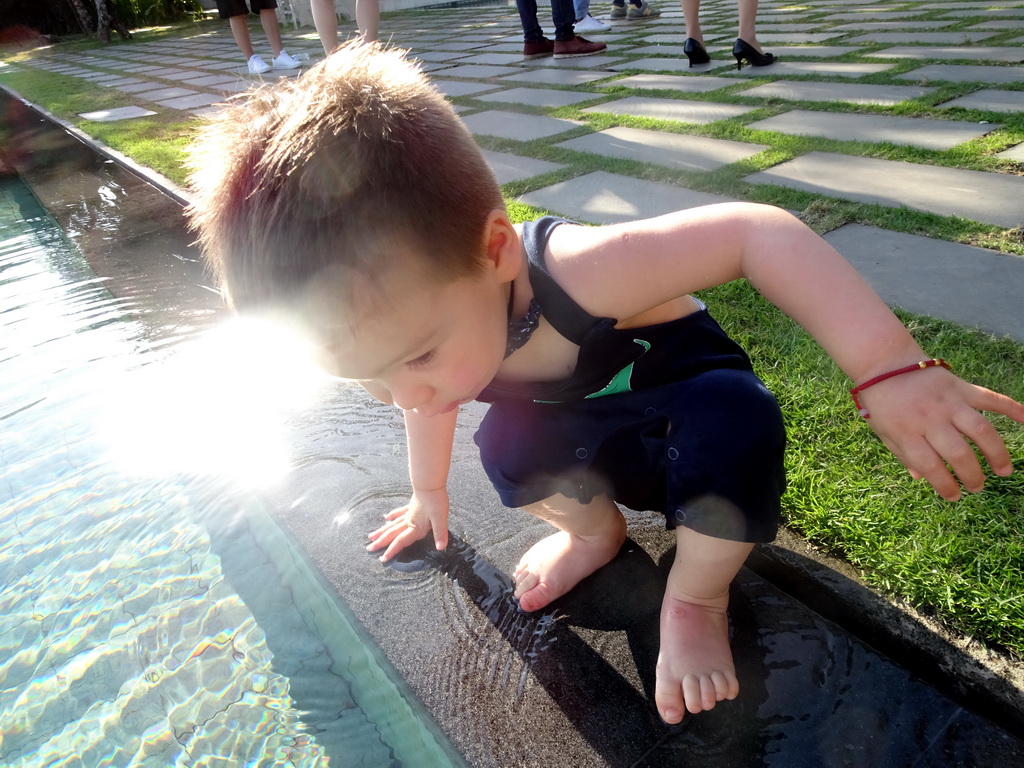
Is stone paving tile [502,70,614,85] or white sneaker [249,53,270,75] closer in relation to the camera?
stone paving tile [502,70,614,85]

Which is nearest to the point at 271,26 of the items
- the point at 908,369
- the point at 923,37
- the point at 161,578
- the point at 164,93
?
the point at 164,93

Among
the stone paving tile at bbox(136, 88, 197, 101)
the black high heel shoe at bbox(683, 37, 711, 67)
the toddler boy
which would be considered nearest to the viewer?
the toddler boy

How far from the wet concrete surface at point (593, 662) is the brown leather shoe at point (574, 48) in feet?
17.5

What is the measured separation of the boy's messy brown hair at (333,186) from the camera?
3.61ft

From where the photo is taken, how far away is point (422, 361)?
121 centimetres

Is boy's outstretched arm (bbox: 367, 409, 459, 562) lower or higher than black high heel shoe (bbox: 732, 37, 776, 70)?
lower

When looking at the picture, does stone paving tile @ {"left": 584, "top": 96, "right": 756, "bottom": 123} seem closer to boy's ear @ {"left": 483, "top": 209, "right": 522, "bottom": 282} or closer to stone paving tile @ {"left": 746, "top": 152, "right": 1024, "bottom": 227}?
stone paving tile @ {"left": 746, "top": 152, "right": 1024, "bottom": 227}

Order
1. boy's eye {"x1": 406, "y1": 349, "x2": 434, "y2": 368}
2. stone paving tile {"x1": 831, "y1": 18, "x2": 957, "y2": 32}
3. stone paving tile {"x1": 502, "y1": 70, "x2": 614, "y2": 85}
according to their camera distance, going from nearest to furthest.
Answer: boy's eye {"x1": 406, "y1": 349, "x2": 434, "y2": 368} → stone paving tile {"x1": 831, "y1": 18, "x2": 957, "y2": 32} → stone paving tile {"x1": 502, "y1": 70, "x2": 614, "y2": 85}

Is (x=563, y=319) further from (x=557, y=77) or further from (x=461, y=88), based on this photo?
(x=461, y=88)

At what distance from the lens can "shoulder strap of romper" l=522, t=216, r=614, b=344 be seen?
4.23ft

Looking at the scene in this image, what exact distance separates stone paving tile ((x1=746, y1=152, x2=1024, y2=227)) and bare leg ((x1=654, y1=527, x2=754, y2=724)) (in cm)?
168

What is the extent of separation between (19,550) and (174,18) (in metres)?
20.3

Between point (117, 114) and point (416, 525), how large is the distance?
21.1ft

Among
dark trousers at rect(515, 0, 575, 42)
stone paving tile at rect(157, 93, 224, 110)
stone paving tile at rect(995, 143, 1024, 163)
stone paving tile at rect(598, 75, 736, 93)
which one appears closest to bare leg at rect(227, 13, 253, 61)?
stone paving tile at rect(157, 93, 224, 110)
